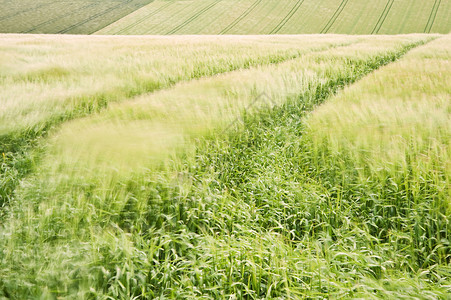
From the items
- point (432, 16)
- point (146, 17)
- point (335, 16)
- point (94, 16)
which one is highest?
point (94, 16)

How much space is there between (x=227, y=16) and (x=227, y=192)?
40837mm

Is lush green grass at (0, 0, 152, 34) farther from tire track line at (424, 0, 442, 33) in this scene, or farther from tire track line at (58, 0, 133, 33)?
tire track line at (424, 0, 442, 33)

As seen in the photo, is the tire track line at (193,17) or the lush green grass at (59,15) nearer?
the lush green grass at (59,15)

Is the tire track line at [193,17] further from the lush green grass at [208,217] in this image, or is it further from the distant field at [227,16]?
→ the lush green grass at [208,217]

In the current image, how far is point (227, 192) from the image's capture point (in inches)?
97.8

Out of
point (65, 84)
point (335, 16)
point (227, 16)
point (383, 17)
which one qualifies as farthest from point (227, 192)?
point (383, 17)

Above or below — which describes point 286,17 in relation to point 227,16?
below

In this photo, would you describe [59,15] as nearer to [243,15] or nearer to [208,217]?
[243,15]

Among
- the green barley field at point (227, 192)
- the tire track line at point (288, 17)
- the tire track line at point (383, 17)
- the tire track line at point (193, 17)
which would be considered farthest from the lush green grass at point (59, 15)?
the green barley field at point (227, 192)

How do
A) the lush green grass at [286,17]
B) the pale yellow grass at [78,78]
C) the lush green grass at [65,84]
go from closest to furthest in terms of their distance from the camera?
the lush green grass at [65,84] < the pale yellow grass at [78,78] < the lush green grass at [286,17]

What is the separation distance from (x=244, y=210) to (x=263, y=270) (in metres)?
0.68

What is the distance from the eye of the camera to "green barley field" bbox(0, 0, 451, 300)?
1.55 m

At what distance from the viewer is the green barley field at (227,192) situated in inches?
60.9

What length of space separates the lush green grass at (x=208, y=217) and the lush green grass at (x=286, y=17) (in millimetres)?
34138
